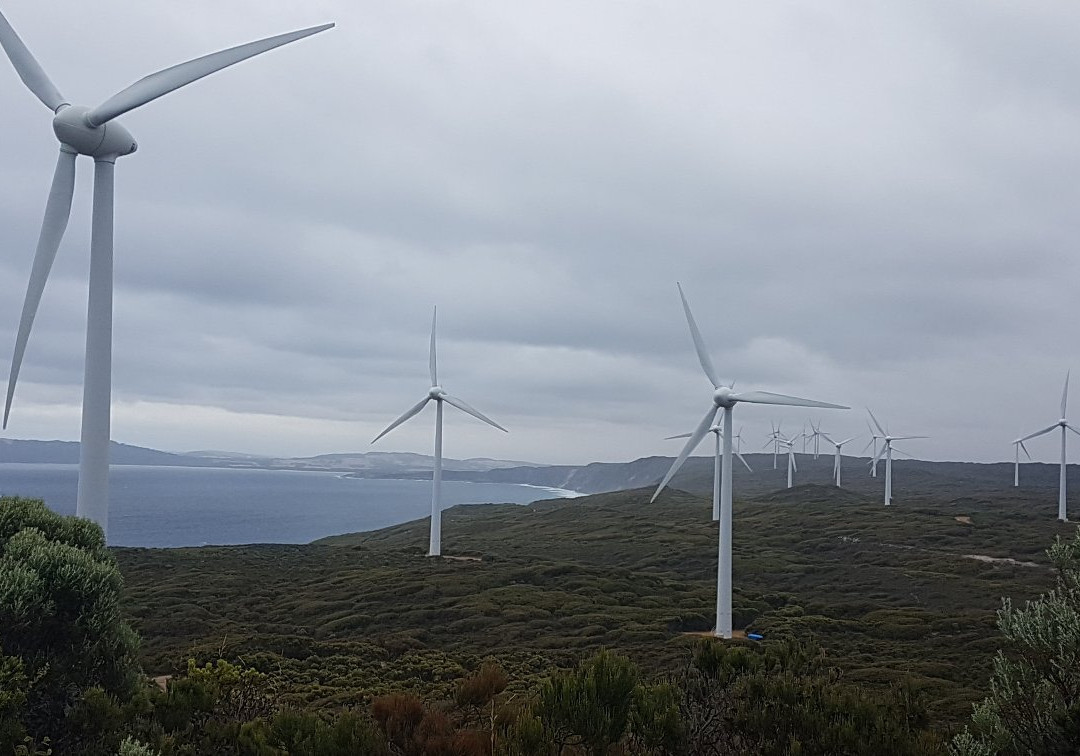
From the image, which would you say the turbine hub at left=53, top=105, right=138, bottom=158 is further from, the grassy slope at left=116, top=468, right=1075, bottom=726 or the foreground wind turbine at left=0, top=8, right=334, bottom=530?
the grassy slope at left=116, top=468, right=1075, bottom=726

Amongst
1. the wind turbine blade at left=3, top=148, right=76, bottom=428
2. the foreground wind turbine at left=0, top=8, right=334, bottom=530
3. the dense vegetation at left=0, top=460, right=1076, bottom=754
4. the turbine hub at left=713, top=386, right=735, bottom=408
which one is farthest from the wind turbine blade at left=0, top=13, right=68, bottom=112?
the turbine hub at left=713, top=386, right=735, bottom=408

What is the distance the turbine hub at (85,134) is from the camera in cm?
1925

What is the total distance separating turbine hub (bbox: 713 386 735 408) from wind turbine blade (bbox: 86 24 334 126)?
26.1 m

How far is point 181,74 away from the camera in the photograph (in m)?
20.5

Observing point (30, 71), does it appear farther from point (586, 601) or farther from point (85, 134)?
point (586, 601)

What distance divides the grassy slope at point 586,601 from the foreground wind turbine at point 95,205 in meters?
8.20

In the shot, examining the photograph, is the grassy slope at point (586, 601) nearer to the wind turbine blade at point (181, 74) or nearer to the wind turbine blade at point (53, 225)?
the wind turbine blade at point (53, 225)

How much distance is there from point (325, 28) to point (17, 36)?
9.06 m

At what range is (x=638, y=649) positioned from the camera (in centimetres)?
3378

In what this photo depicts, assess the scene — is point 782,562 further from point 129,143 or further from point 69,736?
point 69,736

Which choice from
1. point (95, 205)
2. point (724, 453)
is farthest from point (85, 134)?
point (724, 453)

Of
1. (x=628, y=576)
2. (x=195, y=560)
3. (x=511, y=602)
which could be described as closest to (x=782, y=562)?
(x=628, y=576)

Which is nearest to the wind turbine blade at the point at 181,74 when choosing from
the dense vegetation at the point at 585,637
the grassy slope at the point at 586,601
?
the dense vegetation at the point at 585,637

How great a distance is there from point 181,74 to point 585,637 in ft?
95.9
